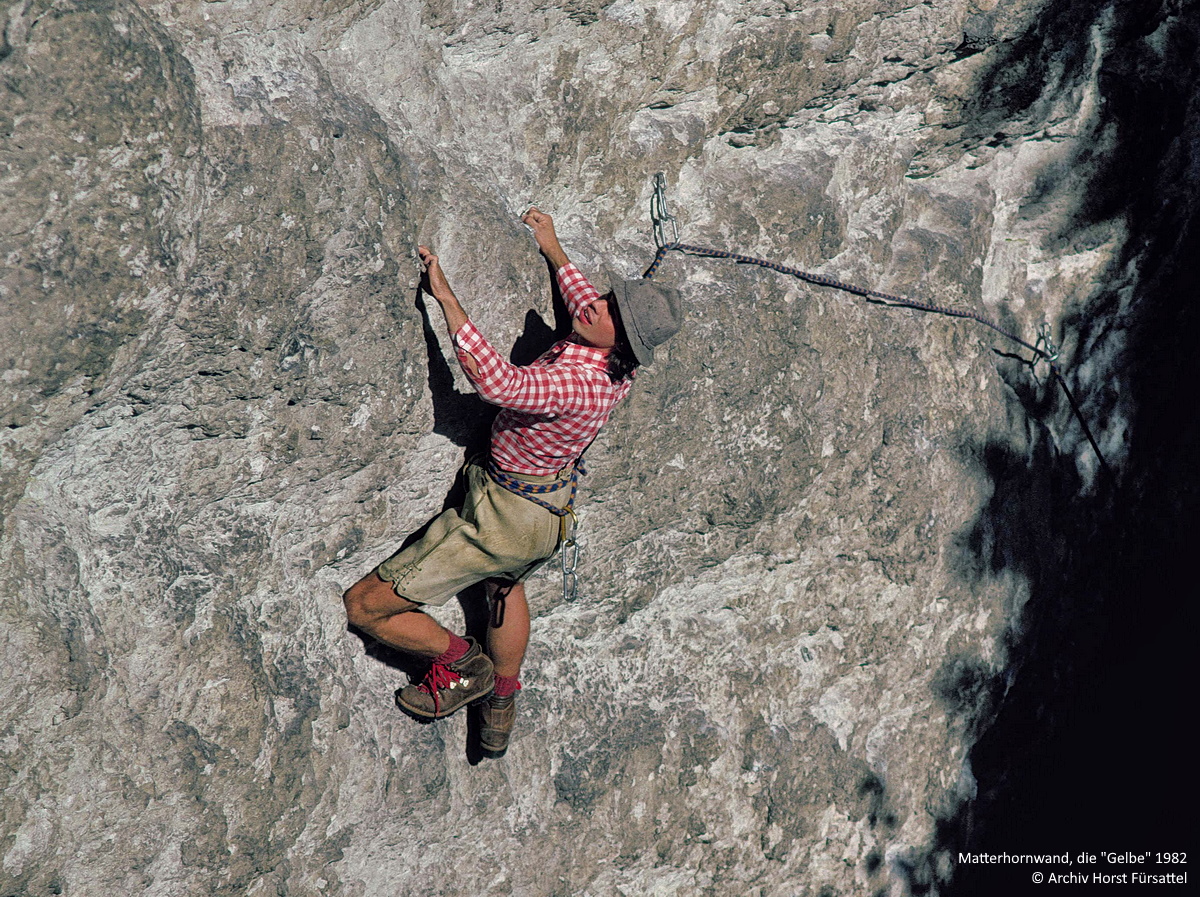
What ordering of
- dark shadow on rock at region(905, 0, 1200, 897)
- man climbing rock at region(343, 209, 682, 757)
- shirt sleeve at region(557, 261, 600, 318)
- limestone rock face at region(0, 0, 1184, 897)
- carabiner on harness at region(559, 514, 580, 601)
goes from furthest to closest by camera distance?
dark shadow on rock at region(905, 0, 1200, 897) → carabiner on harness at region(559, 514, 580, 601) → shirt sleeve at region(557, 261, 600, 318) → man climbing rock at region(343, 209, 682, 757) → limestone rock face at region(0, 0, 1184, 897)

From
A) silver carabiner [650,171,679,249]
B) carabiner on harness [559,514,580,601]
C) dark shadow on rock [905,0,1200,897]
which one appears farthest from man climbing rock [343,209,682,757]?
dark shadow on rock [905,0,1200,897]

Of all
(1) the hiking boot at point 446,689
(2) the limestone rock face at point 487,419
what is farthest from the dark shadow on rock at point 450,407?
(1) the hiking boot at point 446,689

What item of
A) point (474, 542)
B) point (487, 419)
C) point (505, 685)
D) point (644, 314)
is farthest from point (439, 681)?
point (644, 314)

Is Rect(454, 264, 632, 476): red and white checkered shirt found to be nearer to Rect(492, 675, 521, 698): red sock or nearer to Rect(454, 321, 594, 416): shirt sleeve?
Rect(454, 321, 594, 416): shirt sleeve

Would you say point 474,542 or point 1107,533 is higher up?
point 474,542

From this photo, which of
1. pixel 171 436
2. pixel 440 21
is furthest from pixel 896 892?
pixel 440 21

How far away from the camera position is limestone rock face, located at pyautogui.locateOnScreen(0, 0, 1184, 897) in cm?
320

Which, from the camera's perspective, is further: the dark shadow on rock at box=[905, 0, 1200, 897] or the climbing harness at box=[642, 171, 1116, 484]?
the dark shadow on rock at box=[905, 0, 1200, 897]

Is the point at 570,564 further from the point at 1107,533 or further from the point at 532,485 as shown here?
the point at 1107,533

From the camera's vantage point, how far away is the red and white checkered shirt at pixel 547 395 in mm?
3396

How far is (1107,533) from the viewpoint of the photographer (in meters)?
6.64

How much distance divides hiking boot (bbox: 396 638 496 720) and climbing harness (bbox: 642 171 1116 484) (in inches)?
72.2

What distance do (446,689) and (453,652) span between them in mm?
158

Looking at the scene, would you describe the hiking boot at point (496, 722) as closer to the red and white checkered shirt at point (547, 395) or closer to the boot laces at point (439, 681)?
the boot laces at point (439, 681)
